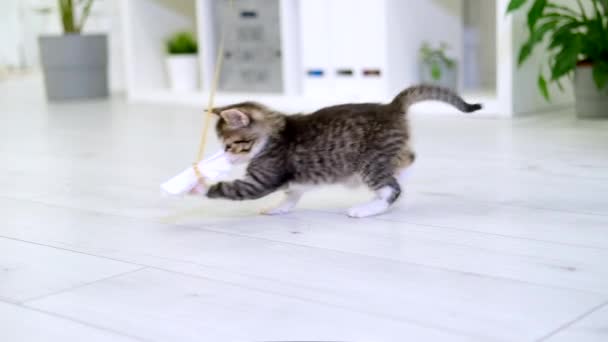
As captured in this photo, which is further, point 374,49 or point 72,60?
point 72,60

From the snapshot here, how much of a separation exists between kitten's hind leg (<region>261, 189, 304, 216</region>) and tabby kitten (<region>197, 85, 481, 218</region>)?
0.06 m

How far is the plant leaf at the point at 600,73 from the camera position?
267 cm

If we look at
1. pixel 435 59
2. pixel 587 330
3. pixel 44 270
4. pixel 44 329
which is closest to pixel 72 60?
pixel 435 59

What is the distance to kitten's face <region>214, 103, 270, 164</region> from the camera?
5.09ft

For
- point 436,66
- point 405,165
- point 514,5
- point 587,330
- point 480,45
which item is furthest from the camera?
point 480,45

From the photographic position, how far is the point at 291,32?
11.7 feet

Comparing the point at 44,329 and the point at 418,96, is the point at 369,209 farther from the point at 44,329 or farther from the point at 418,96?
the point at 44,329

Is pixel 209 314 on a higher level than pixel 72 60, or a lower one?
lower

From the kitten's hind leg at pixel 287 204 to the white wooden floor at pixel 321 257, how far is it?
29 mm

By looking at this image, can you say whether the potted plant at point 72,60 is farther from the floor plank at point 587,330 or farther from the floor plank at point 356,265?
the floor plank at point 587,330

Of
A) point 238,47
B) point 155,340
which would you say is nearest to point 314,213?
point 155,340

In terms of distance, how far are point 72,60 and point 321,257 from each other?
11.4 feet

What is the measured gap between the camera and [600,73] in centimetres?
270

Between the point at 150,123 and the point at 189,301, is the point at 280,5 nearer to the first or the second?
the point at 150,123
